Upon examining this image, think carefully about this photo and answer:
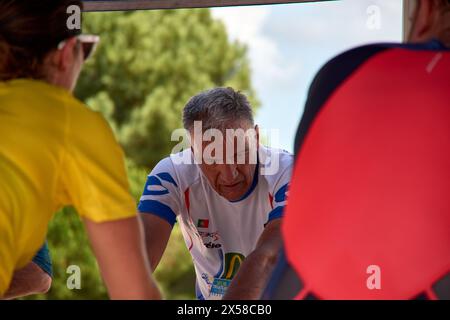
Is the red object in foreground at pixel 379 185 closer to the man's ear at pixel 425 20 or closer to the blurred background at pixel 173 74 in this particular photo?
the man's ear at pixel 425 20

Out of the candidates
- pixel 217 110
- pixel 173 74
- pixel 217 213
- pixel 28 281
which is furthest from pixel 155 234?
pixel 173 74

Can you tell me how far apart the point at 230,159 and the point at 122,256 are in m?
1.49

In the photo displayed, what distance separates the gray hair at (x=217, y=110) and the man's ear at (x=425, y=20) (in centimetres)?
128

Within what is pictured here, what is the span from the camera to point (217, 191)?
3.29 metres

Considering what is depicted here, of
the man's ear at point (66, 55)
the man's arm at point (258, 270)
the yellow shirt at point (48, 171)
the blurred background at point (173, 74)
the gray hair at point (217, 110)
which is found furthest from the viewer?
the blurred background at point (173, 74)

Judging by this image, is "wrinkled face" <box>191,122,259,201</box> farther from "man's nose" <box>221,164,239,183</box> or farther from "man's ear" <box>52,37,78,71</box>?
"man's ear" <box>52,37,78,71</box>

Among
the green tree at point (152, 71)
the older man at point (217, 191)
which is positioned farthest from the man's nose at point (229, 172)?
the green tree at point (152, 71)

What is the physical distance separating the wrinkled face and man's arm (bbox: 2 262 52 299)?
2.51 feet

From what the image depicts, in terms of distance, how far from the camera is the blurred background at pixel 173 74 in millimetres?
12086

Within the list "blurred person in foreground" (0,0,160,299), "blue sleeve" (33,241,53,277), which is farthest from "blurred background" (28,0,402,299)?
"blurred person in foreground" (0,0,160,299)

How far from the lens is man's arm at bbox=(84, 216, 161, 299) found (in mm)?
1679

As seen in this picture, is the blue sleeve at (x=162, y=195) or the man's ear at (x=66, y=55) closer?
the man's ear at (x=66, y=55)

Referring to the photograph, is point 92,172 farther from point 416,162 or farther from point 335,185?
point 416,162
